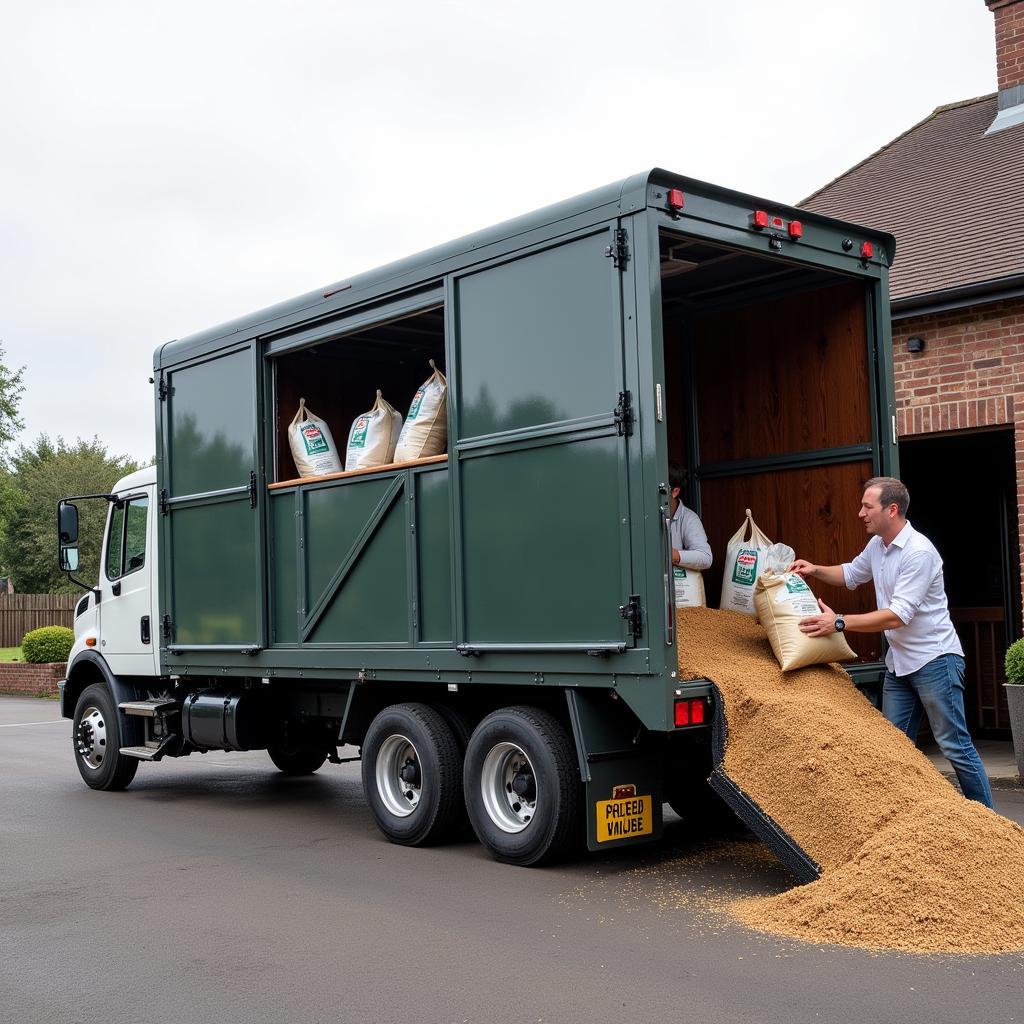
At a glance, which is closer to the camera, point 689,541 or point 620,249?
point 620,249

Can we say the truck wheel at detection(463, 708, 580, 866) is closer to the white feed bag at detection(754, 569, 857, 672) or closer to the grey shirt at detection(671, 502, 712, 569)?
the white feed bag at detection(754, 569, 857, 672)

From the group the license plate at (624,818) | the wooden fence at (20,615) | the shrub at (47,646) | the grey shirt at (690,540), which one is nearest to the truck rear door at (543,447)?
the license plate at (624,818)

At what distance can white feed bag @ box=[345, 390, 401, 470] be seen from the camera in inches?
331

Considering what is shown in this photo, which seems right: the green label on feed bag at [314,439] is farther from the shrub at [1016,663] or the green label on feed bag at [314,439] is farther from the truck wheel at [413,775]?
the shrub at [1016,663]

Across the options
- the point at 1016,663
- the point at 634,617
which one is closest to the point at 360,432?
the point at 634,617

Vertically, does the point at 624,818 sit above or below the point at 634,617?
below

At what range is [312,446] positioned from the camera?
8898 mm

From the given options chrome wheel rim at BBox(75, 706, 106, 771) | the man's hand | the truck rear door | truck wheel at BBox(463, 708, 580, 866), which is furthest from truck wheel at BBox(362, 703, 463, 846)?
chrome wheel rim at BBox(75, 706, 106, 771)

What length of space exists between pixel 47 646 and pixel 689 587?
19.9m

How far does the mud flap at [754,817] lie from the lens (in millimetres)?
5879

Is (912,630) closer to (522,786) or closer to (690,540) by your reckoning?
(690,540)

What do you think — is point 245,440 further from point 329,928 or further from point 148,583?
point 329,928

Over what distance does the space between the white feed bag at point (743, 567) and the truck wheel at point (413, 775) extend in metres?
1.92

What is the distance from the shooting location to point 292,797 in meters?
10.2
